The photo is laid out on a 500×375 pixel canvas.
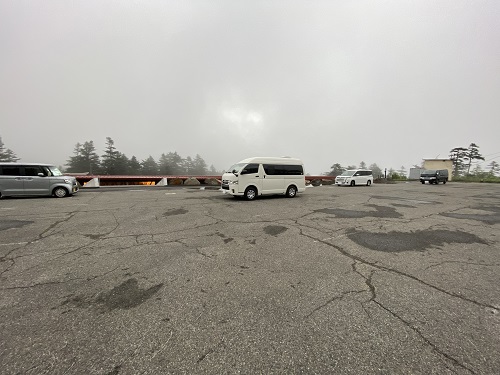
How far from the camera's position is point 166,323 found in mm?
2258

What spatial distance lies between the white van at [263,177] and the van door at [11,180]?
1089 centimetres

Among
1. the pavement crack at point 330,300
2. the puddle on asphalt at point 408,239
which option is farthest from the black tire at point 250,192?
the pavement crack at point 330,300

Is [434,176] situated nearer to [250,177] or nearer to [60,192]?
[250,177]

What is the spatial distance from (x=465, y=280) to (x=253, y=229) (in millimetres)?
4402

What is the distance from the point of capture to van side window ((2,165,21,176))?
10109 mm

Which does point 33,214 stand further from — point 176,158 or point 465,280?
point 176,158

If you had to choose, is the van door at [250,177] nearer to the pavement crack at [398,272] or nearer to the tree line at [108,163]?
the pavement crack at [398,272]

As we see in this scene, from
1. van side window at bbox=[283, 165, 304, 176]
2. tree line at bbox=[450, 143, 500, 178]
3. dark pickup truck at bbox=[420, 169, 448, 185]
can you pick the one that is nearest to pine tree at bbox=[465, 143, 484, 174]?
tree line at bbox=[450, 143, 500, 178]

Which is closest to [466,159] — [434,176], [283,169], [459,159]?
[459,159]

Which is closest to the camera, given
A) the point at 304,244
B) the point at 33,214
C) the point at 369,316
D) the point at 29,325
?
the point at 29,325

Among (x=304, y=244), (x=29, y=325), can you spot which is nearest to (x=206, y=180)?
(x=304, y=244)

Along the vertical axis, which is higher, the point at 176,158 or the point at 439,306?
the point at 176,158

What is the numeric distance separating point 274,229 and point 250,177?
539cm

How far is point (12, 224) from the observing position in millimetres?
5902
